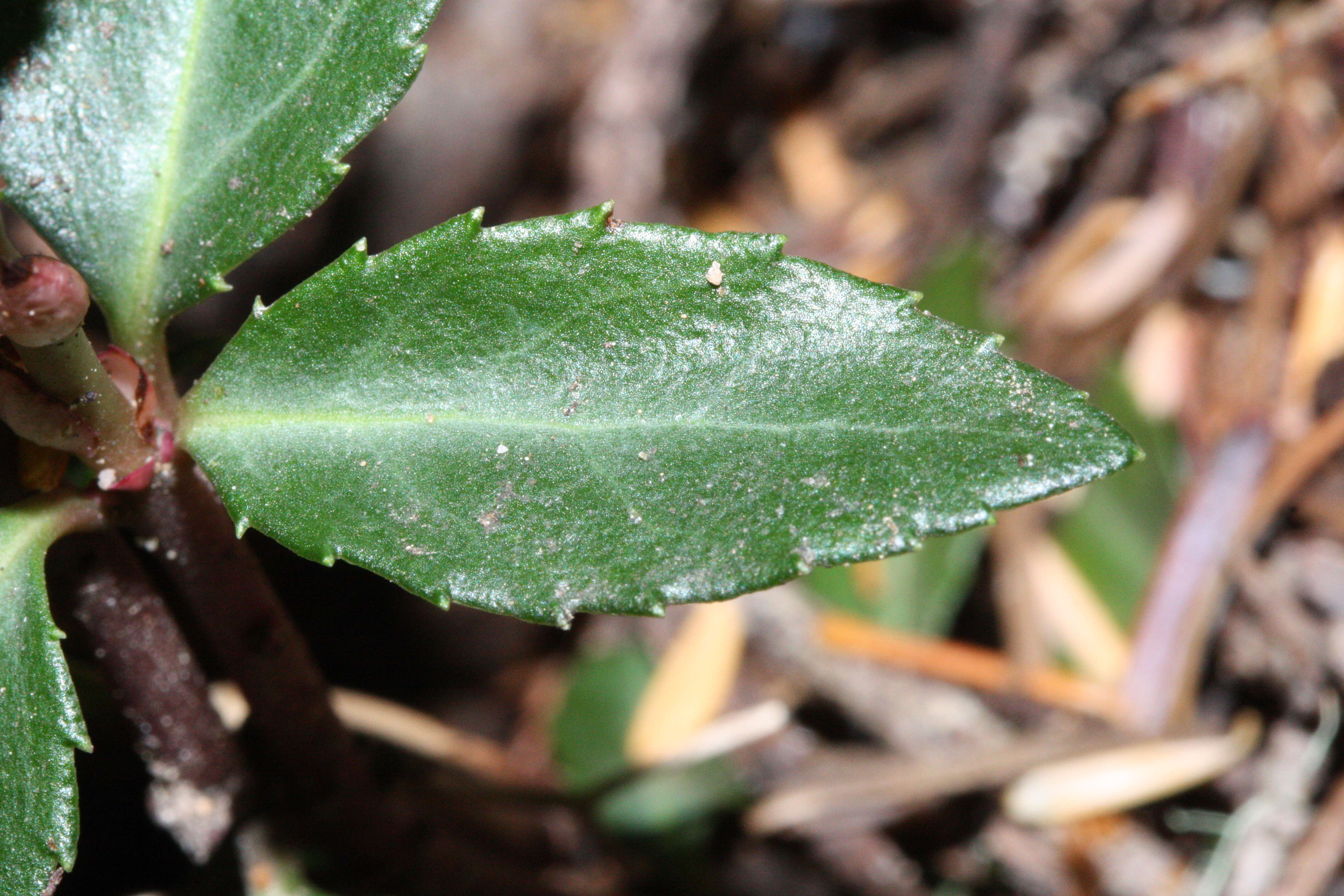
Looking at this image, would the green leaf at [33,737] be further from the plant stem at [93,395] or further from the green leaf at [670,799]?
the green leaf at [670,799]

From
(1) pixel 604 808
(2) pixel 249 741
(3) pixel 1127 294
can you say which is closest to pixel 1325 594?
(3) pixel 1127 294

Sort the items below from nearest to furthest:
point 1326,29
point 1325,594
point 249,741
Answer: point 249,741 < point 1325,594 < point 1326,29

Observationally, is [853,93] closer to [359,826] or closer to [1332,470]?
[1332,470]

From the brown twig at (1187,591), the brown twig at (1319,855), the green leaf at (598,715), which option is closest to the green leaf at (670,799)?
the green leaf at (598,715)

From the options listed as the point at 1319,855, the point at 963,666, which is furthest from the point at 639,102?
the point at 1319,855

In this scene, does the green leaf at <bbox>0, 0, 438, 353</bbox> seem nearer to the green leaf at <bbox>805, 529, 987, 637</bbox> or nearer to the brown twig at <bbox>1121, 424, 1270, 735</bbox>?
the green leaf at <bbox>805, 529, 987, 637</bbox>

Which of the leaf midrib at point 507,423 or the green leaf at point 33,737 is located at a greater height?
the leaf midrib at point 507,423
